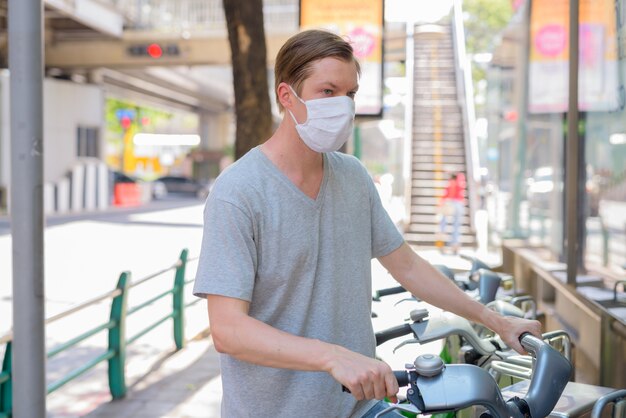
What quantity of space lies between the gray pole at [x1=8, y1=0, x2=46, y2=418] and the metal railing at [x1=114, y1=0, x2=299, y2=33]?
80.3ft

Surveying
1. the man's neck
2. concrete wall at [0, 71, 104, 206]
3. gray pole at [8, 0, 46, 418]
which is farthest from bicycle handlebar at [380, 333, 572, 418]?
concrete wall at [0, 71, 104, 206]

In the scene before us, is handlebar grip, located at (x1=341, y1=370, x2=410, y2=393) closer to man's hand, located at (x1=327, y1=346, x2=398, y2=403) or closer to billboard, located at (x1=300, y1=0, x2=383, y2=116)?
man's hand, located at (x1=327, y1=346, x2=398, y2=403)

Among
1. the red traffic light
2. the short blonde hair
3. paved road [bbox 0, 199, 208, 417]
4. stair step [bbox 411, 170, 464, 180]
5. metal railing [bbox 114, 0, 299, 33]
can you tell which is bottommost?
paved road [bbox 0, 199, 208, 417]

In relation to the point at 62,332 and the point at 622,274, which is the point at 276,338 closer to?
the point at 622,274

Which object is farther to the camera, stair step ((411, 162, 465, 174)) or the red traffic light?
the red traffic light

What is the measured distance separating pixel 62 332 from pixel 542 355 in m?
7.81

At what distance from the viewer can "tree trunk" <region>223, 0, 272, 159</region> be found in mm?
7734

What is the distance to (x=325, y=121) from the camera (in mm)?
2084

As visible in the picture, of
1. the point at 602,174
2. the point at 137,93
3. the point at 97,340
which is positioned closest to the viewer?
the point at 602,174

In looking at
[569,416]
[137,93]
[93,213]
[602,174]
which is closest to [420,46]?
[93,213]

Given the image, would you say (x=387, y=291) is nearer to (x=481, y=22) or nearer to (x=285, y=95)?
(x=285, y=95)

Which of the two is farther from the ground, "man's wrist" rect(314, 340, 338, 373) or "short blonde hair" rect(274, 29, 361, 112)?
"short blonde hair" rect(274, 29, 361, 112)

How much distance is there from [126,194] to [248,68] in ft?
104

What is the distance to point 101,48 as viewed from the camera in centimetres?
2784
